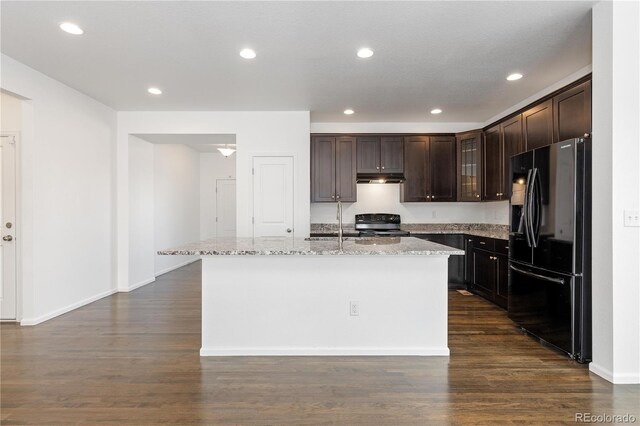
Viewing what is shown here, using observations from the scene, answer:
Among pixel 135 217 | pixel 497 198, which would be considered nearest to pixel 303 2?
pixel 497 198

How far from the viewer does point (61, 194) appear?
4.16m

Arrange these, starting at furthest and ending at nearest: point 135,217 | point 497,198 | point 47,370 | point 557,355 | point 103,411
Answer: point 135,217, point 497,198, point 557,355, point 47,370, point 103,411

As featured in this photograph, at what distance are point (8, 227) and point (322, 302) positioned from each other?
361cm

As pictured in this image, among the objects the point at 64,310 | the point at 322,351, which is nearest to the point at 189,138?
the point at 64,310

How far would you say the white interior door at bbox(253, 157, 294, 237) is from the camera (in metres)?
5.15

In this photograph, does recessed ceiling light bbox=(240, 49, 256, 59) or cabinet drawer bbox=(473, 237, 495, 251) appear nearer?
recessed ceiling light bbox=(240, 49, 256, 59)

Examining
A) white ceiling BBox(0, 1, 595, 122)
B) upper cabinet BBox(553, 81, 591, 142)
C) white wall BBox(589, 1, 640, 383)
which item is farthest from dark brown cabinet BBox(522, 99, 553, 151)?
white wall BBox(589, 1, 640, 383)

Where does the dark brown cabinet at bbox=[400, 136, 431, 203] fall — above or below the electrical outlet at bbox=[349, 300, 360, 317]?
above

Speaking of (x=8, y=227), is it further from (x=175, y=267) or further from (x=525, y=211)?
(x=525, y=211)

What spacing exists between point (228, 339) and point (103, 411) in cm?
100

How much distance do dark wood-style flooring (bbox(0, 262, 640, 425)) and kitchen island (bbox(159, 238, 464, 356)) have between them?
0.16 m

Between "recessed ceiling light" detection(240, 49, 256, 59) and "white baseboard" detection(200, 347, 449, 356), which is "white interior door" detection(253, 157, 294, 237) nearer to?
"recessed ceiling light" detection(240, 49, 256, 59)

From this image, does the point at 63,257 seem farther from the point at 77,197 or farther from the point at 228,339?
the point at 228,339

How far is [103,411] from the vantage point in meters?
2.10
